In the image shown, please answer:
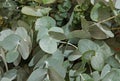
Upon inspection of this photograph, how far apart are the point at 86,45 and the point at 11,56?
0.17 m

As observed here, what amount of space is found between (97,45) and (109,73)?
A: 0.23 feet

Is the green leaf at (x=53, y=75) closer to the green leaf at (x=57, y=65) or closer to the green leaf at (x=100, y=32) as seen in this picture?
the green leaf at (x=57, y=65)

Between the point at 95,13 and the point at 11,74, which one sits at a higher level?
the point at 95,13

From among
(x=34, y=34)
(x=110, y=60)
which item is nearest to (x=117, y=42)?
(x=110, y=60)

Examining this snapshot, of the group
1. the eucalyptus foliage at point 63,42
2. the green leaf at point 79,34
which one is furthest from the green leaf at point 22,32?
the green leaf at point 79,34

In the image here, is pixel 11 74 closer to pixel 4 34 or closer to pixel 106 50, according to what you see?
pixel 4 34

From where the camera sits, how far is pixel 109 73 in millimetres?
625

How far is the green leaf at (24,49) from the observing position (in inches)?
26.6

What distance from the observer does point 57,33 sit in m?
0.65

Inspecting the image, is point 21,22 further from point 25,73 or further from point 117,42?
point 117,42

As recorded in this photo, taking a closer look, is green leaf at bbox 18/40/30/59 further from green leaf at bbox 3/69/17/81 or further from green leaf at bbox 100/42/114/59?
green leaf at bbox 100/42/114/59

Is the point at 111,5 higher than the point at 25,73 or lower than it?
higher

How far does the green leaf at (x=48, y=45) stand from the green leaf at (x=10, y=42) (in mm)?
66

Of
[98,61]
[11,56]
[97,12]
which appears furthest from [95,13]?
[11,56]
